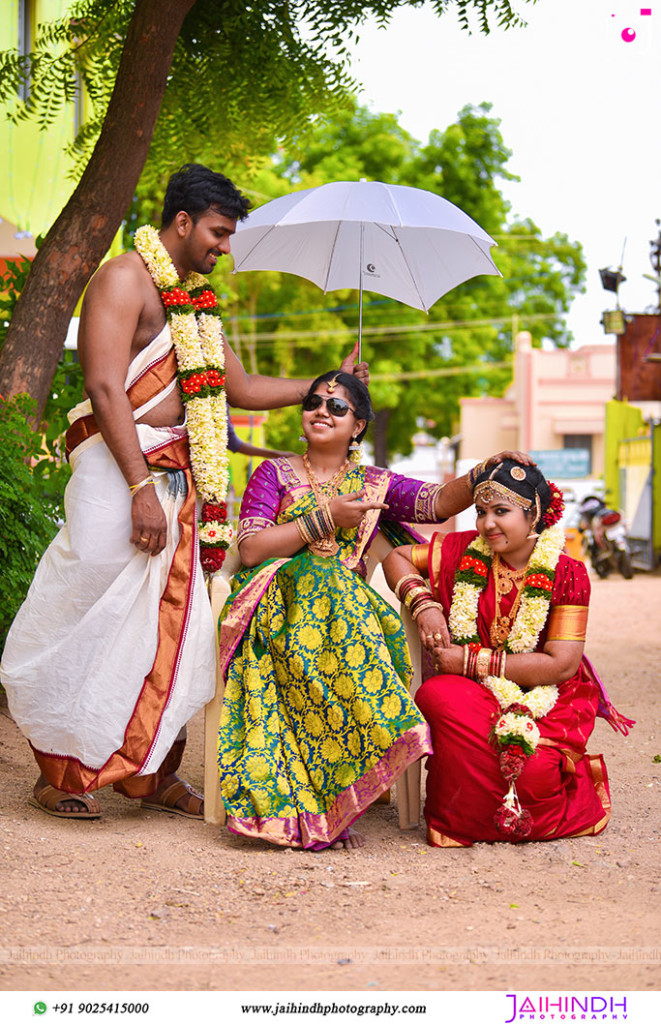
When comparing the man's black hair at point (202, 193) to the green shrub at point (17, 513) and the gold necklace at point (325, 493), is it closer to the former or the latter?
the gold necklace at point (325, 493)

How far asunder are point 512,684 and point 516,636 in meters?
0.17

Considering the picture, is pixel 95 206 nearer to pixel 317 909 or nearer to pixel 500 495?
pixel 500 495

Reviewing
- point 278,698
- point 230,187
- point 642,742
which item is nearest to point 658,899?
point 278,698

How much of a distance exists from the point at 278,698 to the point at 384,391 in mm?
23788

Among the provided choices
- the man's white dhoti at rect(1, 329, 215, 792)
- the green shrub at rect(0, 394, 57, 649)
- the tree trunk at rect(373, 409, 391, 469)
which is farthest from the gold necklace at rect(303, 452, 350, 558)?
the tree trunk at rect(373, 409, 391, 469)

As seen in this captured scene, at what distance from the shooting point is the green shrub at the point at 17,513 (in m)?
5.20

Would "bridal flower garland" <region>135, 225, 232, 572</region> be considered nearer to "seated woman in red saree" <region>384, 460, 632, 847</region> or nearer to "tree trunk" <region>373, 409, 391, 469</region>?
"seated woman in red saree" <region>384, 460, 632, 847</region>

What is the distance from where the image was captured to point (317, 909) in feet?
11.0

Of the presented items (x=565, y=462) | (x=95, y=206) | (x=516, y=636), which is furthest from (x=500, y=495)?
(x=565, y=462)

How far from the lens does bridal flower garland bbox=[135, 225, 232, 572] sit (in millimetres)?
4230

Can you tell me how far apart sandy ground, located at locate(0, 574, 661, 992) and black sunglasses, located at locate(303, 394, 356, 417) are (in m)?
1.56

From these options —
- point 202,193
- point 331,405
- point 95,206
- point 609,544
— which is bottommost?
point 609,544

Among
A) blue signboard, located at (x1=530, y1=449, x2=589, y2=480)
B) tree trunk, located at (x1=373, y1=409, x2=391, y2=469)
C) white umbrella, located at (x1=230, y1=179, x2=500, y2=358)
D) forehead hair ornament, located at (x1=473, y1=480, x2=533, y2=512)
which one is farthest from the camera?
blue signboard, located at (x1=530, y1=449, x2=589, y2=480)

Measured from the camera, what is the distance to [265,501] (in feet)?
14.0
